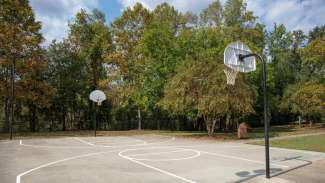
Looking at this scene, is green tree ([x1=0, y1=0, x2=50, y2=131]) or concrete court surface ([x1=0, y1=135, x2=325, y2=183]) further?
green tree ([x1=0, y1=0, x2=50, y2=131])

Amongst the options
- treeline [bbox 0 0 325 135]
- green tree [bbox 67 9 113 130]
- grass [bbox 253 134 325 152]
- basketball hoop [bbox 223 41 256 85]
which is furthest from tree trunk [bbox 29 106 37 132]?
basketball hoop [bbox 223 41 256 85]

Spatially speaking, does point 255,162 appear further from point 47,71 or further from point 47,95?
point 47,71

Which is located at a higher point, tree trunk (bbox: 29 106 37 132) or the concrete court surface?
tree trunk (bbox: 29 106 37 132)

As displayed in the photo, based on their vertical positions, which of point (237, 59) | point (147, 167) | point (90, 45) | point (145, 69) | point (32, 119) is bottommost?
point (147, 167)

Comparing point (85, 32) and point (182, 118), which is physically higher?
point (85, 32)

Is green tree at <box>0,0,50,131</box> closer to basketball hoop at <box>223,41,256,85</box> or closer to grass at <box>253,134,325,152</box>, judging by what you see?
grass at <box>253,134,325,152</box>

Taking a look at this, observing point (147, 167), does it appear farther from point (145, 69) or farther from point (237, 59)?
point (145, 69)

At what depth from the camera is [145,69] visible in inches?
1271

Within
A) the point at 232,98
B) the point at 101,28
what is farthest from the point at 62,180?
the point at 101,28

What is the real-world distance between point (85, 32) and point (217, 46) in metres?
16.1

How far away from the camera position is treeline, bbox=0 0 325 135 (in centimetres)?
2516

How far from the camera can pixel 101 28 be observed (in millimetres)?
37250

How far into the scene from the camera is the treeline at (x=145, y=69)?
25.2 m

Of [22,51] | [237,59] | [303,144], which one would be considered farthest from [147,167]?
[22,51]
